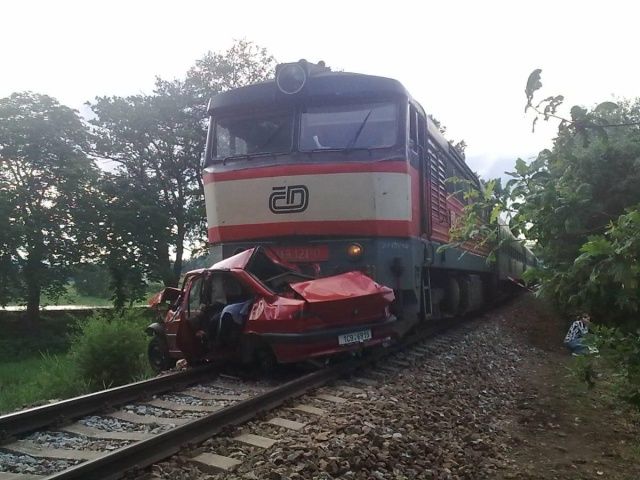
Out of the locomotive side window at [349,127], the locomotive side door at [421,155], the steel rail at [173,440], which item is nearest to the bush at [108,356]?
the steel rail at [173,440]

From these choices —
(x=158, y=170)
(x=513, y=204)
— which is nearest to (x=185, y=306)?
(x=513, y=204)

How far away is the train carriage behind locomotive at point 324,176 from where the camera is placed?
720 centimetres

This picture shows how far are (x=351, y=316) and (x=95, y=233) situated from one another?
16.8 m

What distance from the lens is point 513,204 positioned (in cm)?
408

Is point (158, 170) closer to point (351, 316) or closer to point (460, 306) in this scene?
point (460, 306)

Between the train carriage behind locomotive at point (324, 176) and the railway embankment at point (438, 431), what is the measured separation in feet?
4.41

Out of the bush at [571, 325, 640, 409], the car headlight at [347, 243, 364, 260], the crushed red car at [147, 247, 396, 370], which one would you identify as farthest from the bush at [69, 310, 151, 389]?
the bush at [571, 325, 640, 409]

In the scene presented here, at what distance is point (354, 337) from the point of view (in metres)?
6.46

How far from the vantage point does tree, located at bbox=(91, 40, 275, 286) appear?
944 inches

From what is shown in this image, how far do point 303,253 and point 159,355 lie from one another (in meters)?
2.17

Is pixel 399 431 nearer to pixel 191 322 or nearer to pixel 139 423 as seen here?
pixel 139 423

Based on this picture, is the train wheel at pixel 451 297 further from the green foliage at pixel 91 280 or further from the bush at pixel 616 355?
the green foliage at pixel 91 280

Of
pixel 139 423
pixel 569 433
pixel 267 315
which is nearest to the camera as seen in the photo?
pixel 139 423

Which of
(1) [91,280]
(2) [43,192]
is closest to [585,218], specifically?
(2) [43,192]
